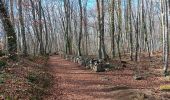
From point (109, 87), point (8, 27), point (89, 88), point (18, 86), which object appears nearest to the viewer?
point (18, 86)

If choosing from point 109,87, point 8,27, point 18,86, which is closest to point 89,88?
point 109,87

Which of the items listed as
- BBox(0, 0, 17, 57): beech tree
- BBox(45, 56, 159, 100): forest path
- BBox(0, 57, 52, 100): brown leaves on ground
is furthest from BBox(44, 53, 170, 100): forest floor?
BBox(0, 0, 17, 57): beech tree

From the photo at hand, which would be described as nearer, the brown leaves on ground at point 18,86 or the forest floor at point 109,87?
the brown leaves on ground at point 18,86

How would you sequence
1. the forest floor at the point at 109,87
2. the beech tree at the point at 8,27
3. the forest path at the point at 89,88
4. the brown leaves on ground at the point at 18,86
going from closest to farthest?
the brown leaves on ground at the point at 18,86 < the forest floor at the point at 109,87 < the forest path at the point at 89,88 < the beech tree at the point at 8,27

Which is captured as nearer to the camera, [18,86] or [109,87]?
[18,86]

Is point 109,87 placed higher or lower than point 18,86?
lower

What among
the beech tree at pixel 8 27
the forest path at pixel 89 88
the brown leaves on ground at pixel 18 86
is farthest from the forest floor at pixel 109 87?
the beech tree at pixel 8 27

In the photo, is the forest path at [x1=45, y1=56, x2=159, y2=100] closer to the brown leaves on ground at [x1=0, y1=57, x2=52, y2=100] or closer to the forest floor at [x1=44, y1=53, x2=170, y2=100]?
the forest floor at [x1=44, y1=53, x2=170, y2=100]

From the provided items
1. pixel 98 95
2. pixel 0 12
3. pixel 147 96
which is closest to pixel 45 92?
pixel 98 95

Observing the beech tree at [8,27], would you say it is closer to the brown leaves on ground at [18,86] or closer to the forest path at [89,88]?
the forest path at [89,88]

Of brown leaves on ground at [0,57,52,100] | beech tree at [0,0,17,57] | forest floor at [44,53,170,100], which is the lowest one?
forest floor at [44,53,170,100]

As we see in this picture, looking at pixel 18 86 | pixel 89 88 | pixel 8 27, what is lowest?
pixel 89 88

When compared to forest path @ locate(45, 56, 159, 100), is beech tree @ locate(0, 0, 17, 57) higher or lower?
higher

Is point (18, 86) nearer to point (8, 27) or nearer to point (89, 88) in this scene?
point (89, 88)
